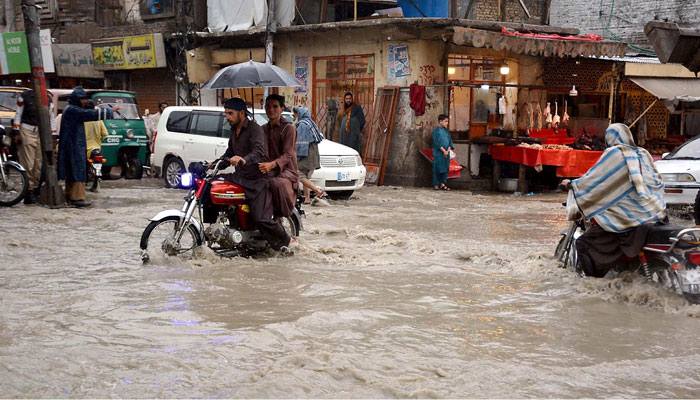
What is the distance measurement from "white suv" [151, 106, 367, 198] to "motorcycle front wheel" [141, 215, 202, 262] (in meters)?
5.86

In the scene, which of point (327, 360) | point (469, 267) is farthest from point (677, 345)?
point (469, 267)

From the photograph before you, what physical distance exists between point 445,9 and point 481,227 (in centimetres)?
978

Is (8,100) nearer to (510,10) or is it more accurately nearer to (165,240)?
(165,240)

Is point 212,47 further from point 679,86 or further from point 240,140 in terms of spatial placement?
point 240,140

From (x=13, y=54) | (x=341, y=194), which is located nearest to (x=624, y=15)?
(x=341, y=194)

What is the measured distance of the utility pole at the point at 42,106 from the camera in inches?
470

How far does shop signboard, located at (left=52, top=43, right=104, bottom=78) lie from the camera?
26.4 metres

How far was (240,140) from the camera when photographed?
776 cm

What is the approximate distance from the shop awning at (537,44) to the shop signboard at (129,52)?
459 inches

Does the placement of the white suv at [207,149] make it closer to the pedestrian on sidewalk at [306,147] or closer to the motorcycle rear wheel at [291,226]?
the pedestrian on sidewalk at [306,147]

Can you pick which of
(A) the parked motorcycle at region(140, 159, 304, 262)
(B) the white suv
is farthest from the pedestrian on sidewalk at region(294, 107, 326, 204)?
(A) the parked motorcycle at region(140, 159, 304, 262)

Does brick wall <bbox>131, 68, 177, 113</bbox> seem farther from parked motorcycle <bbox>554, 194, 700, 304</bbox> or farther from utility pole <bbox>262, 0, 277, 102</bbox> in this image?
parked motorcycle <bbox>554, 194, 700, 304</bbox>

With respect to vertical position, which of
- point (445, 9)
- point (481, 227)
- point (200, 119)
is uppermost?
point (445, 9)

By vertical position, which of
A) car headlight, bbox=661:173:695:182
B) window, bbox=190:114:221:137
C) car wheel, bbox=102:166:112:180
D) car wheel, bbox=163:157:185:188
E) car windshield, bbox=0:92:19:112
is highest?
car windshield, bbox=0:92:19:112
